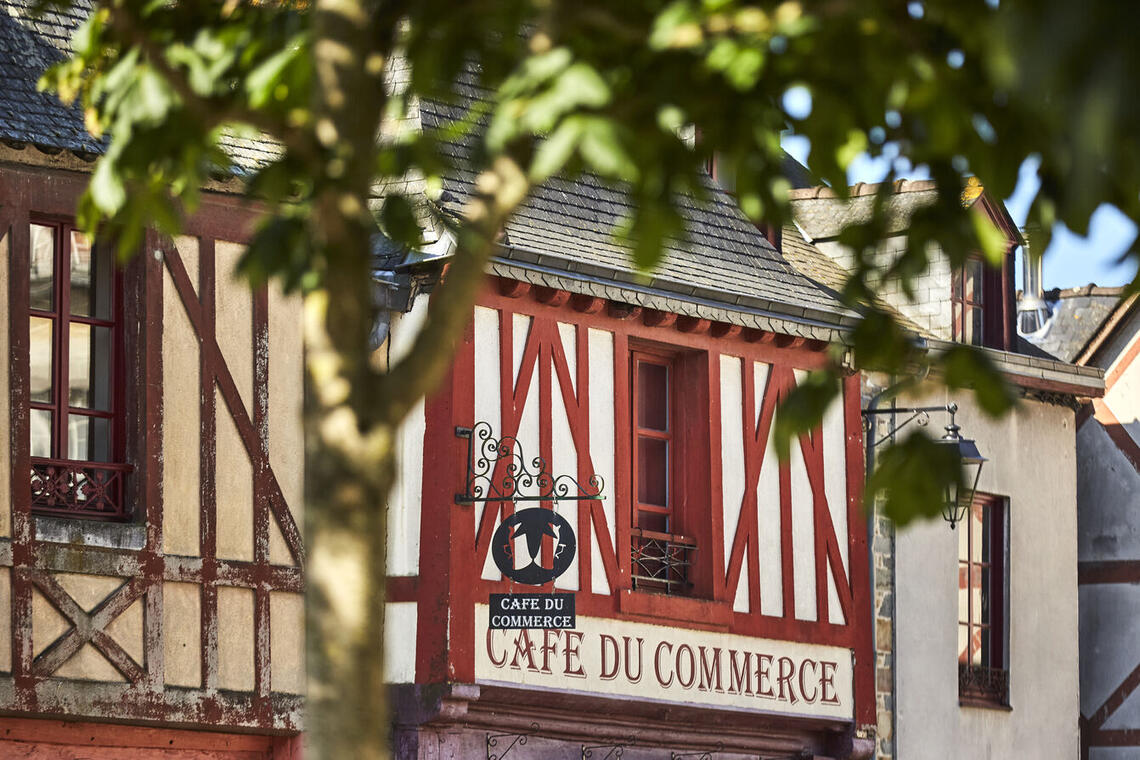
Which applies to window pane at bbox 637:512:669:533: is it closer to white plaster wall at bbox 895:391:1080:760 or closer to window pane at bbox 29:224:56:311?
white plaster wall at bbox 895:391:1080:760

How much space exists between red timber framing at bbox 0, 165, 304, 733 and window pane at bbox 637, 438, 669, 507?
291cm

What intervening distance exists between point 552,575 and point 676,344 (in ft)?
6.81

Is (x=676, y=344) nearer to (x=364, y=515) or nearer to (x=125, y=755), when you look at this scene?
(x=125, y=755)

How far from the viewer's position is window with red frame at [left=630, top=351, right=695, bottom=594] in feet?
42.4

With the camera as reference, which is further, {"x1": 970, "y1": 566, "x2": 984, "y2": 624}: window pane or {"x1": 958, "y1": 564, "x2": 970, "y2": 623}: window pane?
{"x1": 970, "y1": 566, "x2": 984, "y2": 624}: window pane

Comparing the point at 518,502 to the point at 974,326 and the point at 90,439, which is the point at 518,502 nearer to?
the point at 90,439

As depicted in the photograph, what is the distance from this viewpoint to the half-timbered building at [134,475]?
9844 millimetres

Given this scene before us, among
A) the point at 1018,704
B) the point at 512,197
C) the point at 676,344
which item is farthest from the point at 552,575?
the point at 512,197

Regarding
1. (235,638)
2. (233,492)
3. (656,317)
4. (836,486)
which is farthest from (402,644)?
(836,486)

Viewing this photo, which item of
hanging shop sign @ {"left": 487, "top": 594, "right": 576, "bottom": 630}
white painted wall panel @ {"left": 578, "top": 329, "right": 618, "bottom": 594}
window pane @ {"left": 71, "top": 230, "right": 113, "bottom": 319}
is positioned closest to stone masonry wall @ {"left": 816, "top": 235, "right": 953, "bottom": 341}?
white painted wall panel @ {"left": 578, "top": 329, "right": 618, "bottom": 594}

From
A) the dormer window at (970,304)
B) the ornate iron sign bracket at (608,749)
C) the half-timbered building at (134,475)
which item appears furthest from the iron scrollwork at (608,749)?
the dormer window at (970,304)

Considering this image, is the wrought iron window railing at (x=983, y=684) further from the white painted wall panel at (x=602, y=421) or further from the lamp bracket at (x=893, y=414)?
the white painted wall panel at (x=602, y=421)

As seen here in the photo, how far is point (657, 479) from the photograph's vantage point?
13.2m

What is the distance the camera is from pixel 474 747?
1165 cm
